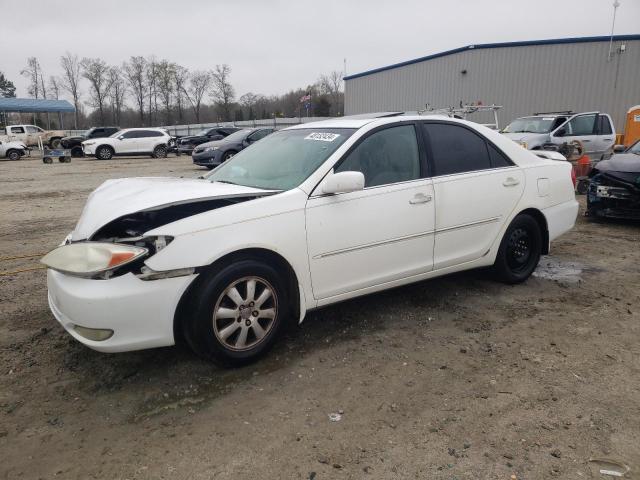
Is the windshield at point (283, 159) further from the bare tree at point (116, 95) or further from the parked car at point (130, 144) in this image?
the bare tree at point (116, 95)

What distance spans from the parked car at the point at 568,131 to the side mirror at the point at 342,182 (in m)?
11.1

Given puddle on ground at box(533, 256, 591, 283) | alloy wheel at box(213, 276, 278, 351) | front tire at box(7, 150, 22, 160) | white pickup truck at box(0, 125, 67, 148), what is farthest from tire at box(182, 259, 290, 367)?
white pickup truck at box(0, 125, 67, 148)

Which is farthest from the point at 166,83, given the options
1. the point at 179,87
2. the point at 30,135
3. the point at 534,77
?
the point at 534,77

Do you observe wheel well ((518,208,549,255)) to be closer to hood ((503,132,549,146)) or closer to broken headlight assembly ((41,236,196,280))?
broken headlight assembly ((41,236,196,280))

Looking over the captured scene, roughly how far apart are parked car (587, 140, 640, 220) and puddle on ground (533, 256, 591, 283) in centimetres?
254

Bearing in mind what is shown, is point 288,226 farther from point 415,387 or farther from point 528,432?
point 528,432

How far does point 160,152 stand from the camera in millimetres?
26375

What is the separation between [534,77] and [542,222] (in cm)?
2248

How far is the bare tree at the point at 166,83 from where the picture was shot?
74500 millimetres

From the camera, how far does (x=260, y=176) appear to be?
3.70 metres

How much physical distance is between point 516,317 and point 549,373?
92 centimetres

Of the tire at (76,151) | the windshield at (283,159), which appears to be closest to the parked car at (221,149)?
the windshield at (283,159)

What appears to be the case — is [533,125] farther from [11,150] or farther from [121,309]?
[11,150]

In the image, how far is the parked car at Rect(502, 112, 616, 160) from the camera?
42.9 ft
